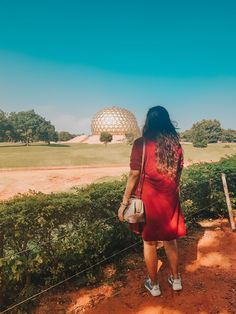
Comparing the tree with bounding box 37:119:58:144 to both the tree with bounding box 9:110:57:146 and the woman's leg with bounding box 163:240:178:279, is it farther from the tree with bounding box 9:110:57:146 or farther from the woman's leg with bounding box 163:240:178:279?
the woman's leg with bounding box 163:240:178:279

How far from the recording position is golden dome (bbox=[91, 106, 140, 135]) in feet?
294

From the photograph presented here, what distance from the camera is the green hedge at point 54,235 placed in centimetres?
397

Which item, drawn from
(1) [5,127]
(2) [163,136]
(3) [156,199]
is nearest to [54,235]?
(3) [156,199]

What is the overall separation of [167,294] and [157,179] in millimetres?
1700

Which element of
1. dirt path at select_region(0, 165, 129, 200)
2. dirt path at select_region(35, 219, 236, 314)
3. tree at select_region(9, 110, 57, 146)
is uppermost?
tree at select_region(9, 110, 57, 146)

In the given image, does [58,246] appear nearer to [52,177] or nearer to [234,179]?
[234,179]

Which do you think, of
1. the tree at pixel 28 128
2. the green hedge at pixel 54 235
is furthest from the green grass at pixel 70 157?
the tree at pixel 28 128

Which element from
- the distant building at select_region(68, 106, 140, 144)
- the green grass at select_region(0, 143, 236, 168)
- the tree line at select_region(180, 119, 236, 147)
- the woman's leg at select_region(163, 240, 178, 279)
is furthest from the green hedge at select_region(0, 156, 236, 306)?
the distant building at select_region(68, 106, 140, 144)

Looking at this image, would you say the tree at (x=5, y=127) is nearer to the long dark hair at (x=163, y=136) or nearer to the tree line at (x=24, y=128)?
the tree line at (x=24, y=128)

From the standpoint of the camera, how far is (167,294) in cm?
414

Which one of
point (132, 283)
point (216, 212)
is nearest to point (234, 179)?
point (216, 212)

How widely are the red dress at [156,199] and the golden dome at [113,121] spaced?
276ft

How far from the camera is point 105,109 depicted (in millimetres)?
98188

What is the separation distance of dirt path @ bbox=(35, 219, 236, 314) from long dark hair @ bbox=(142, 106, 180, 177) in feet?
5.66
